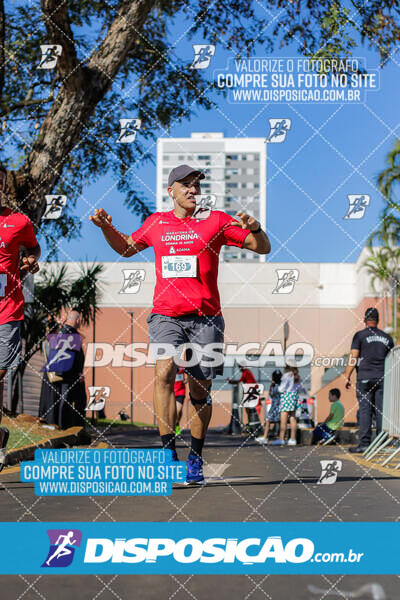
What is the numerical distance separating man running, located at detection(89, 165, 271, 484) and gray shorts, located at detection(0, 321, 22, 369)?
32.3 inches

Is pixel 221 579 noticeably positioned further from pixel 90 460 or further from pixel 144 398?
pixel 144 398

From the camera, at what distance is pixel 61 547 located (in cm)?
248

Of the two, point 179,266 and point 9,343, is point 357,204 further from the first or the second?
point 9,343

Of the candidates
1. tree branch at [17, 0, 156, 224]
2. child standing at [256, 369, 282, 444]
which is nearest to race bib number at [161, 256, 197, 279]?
tree branch at [17, 0, 156, 224]

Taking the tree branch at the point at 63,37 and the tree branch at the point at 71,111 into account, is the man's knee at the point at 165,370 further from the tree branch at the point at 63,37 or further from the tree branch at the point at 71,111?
the tree branch at the point at 63,37

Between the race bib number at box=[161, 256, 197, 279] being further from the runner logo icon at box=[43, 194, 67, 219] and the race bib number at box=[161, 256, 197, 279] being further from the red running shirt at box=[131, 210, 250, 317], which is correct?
the runner logo icon at box=[43, 194, 67, 219]

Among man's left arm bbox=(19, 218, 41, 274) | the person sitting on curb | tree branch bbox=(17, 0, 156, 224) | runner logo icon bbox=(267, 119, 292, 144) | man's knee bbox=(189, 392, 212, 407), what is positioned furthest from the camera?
the person sitting on curb

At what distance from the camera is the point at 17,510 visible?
3.97 meters

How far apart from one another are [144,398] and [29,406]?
22138mm

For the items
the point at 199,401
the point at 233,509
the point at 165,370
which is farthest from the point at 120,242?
the point at 233,509

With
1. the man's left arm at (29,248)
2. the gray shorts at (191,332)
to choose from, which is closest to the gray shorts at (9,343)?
the man's left arm at (29,248)

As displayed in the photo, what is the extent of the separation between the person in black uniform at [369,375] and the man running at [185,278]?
4.65 m

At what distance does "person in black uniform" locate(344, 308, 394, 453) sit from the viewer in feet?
31.2

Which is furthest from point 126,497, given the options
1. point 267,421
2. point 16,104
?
point 16,104
